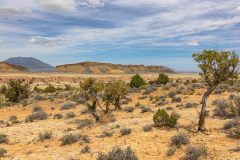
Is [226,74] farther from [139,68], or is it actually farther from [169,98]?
[139,68]

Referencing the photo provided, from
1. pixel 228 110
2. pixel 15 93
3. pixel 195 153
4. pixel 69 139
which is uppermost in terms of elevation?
pixel 228 110

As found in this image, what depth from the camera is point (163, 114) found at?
1672 centimetres

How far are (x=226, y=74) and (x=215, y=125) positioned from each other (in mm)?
2788

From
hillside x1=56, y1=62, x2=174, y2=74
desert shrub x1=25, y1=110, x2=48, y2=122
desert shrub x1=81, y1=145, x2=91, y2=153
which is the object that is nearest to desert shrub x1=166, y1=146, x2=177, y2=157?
desert shrub x1=81, y1=145, x2=91, y2=153

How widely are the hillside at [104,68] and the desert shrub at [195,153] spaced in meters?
134

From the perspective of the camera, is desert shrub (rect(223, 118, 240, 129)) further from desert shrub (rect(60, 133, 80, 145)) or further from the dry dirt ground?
desert shrub (rect(60, 133, 80, 145))

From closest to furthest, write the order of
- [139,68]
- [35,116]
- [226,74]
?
[226,74] < [35,116] < [139,68]

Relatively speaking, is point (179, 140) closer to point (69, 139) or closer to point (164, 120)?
point (164, 120)

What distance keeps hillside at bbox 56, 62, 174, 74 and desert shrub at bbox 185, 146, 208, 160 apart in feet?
438

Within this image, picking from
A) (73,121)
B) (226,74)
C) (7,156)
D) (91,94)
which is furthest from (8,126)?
(226,74)

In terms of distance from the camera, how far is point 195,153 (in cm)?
1178

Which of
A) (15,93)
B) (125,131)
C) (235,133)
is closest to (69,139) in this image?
(125,131)

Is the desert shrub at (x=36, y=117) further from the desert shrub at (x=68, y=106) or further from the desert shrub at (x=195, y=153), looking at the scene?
the desert shrub at (x=195, y=153)

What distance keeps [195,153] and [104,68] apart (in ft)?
456
